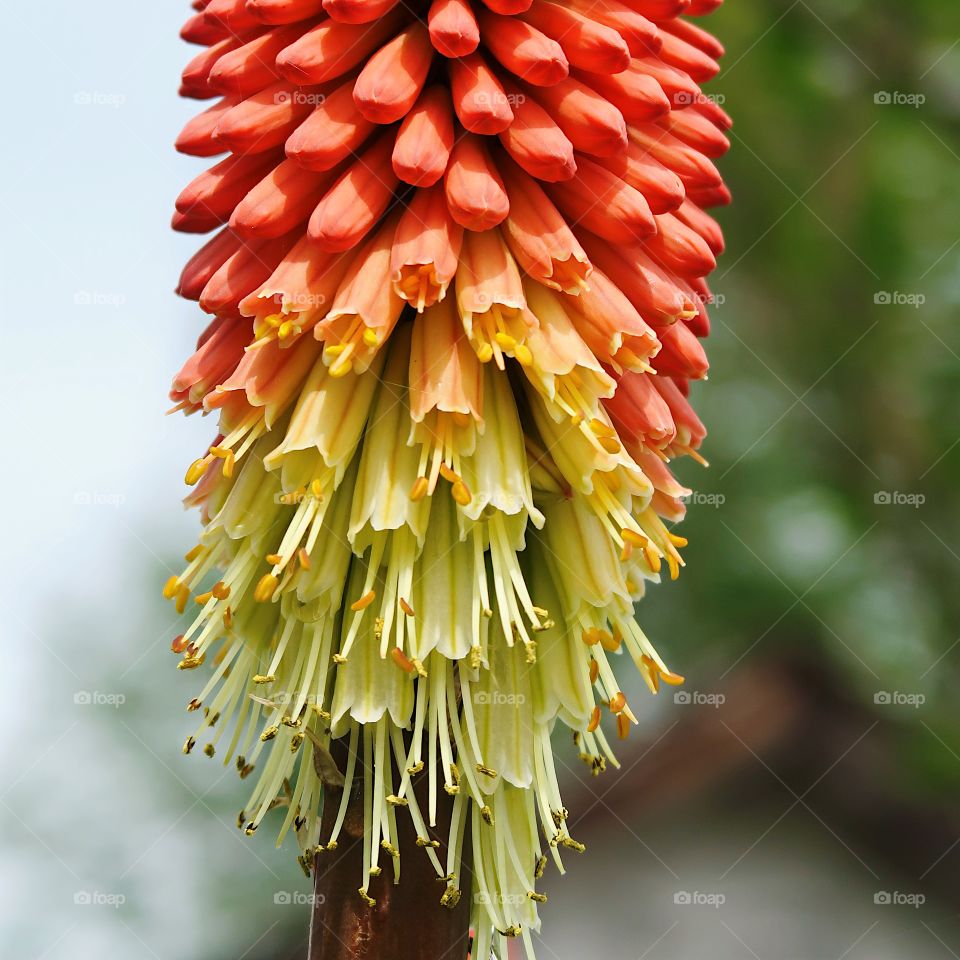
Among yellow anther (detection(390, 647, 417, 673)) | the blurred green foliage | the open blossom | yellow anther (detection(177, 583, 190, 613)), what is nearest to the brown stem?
the open blossom

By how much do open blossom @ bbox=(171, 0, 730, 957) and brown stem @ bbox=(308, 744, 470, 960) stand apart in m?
0.02

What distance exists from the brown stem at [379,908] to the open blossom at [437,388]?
0.07ft

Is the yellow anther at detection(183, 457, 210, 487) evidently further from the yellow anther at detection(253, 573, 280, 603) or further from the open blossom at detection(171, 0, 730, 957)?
the yellow anther at detection(253, 573, 280, 603)

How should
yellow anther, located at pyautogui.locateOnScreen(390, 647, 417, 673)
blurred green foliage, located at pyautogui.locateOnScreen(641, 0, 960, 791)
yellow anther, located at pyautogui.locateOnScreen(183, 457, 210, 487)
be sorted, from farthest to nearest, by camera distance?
blurred green foliage, located at pyautogui.locateOnScreen(641, 0, 960, 791), yellow anther, located at pyautogui.locateOnScreen(183, 457, 210, 487), yellow anther, located at pyautogui.locateOnScreen(390, 647, 417, 673)

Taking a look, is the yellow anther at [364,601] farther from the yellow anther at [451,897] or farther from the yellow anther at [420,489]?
the yellow anther at [451,897]

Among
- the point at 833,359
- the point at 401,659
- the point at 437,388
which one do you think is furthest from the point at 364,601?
the point at 833,359

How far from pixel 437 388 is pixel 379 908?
612mm

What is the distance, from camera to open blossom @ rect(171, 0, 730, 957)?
1.35 m

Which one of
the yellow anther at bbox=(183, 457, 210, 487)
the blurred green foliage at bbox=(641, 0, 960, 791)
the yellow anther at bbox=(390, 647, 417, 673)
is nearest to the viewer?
the yellow anther at bbox=(390, 647, 417, 673)

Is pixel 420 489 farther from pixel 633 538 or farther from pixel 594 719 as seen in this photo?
pixel 594 719

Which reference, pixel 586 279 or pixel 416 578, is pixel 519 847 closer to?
pixel 416 578

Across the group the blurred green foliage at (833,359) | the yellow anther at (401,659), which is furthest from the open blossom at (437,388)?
the blurred green foliage at (833,359)

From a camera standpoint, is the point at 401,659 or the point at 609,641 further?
the point at 609,641

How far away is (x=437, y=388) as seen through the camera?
134 cm
